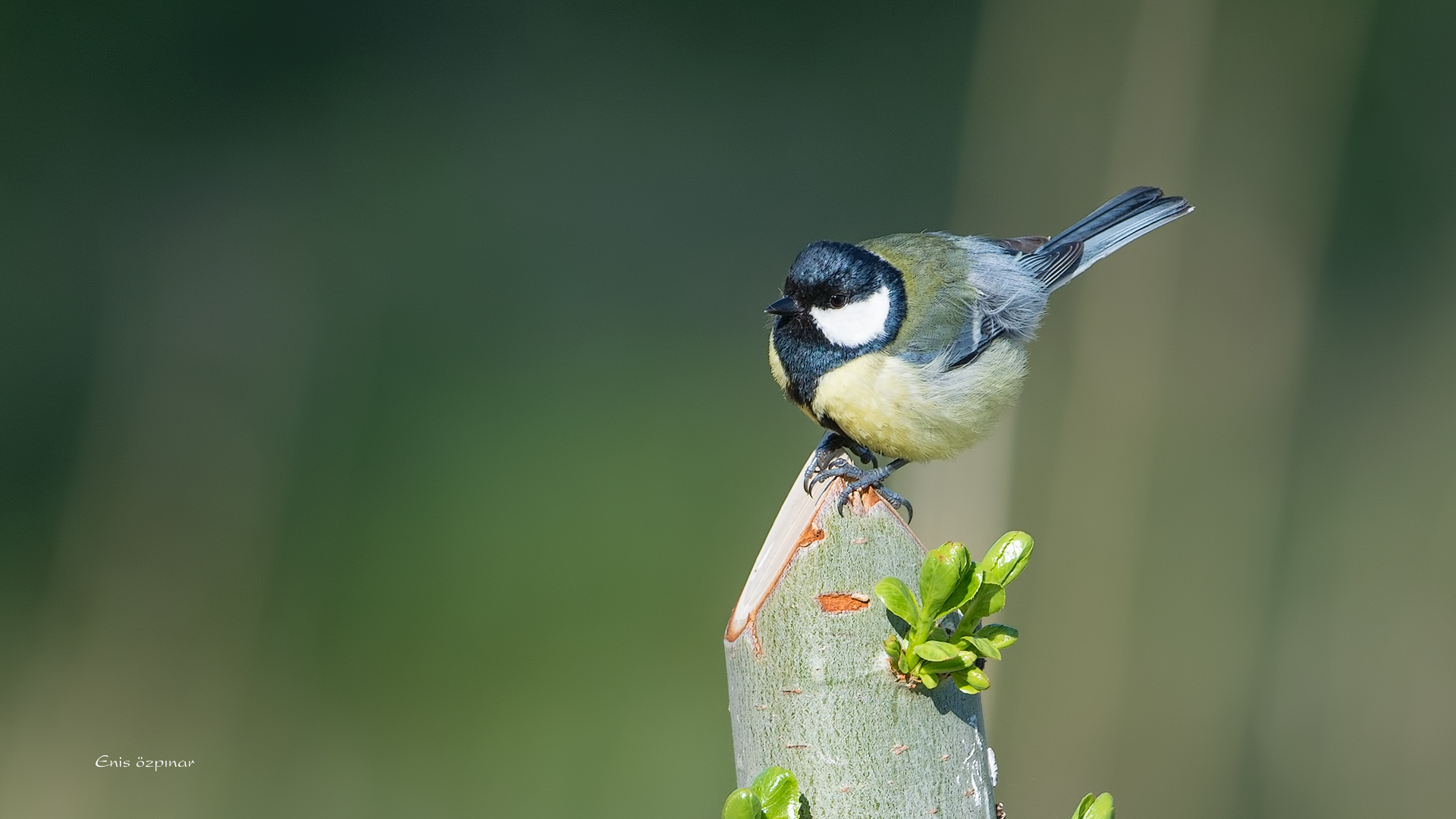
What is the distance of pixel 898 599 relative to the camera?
23.0 inches

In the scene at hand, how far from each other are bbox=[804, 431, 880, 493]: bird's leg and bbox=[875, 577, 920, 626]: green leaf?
337 millimetres

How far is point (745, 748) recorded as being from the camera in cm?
64

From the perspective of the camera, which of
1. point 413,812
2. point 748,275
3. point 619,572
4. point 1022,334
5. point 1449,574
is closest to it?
point 1022,334

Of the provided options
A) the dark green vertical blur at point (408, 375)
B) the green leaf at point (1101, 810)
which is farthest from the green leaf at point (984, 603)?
the dark green vertical blur at point (408, 375)

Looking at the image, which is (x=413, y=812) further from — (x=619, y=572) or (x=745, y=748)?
(x=745, y=748)

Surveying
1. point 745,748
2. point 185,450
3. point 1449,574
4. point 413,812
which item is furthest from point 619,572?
point 745,748

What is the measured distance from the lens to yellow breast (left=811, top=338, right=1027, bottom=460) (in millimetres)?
1283

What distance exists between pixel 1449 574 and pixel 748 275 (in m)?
1.65

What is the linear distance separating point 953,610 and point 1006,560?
43mm

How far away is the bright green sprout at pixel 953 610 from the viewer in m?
0.58

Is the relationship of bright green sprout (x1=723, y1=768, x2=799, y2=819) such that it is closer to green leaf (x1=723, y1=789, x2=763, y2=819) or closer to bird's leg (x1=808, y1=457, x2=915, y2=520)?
green leaf (x1=723, y1=789, x2=763, y2=819)

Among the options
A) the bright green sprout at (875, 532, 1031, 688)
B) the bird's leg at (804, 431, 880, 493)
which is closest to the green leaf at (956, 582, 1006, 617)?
the bright green sprout at (875, 532, 1031, 688)

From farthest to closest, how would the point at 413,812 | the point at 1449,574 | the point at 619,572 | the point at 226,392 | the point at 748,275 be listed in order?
the point at 748,275 < the point at 226,392 < the point at 619,572 < the point at 1449,574 < the point at 413,812

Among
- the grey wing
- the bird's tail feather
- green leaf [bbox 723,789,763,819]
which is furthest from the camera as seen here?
the bird's tail feather
